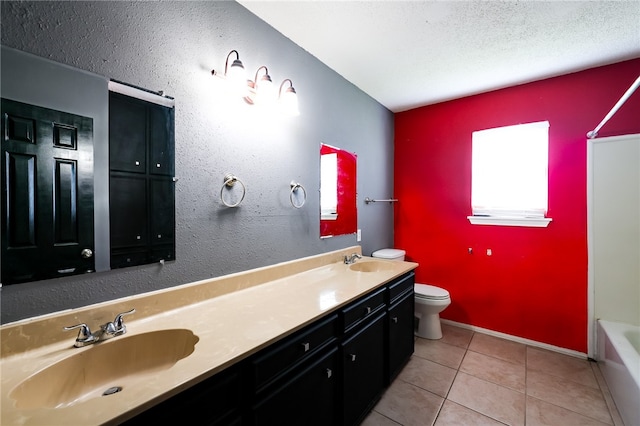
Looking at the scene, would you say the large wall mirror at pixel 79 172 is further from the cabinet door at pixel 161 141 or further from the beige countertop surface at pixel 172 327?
the beige countertop surface at pixel 172 327

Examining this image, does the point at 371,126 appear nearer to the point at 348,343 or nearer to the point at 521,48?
the point at 521,48

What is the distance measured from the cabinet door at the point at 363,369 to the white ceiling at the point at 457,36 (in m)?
1.87

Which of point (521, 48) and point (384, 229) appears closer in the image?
point (521, 48)

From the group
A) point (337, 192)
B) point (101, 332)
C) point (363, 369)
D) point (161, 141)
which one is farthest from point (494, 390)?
point (161, 141)

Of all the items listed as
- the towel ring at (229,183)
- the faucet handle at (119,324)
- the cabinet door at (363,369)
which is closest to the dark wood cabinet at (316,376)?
the cabinet door at (363,369)

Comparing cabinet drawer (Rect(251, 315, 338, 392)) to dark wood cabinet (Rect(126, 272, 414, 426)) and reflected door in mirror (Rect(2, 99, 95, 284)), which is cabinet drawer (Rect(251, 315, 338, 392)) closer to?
dark wood cabinet (Rect(126, 272, 414, 426))

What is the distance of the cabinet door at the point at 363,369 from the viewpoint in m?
1.42

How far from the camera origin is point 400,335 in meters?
2.02

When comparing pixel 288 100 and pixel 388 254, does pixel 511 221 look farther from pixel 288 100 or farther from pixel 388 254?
pixel 288 100

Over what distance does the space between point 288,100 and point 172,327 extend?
4.57 ft

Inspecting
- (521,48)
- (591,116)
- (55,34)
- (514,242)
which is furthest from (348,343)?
(591,116)

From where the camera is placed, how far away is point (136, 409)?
64cm

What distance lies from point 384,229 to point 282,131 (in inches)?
70.5

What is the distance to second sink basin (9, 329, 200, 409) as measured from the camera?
784 millimetres
